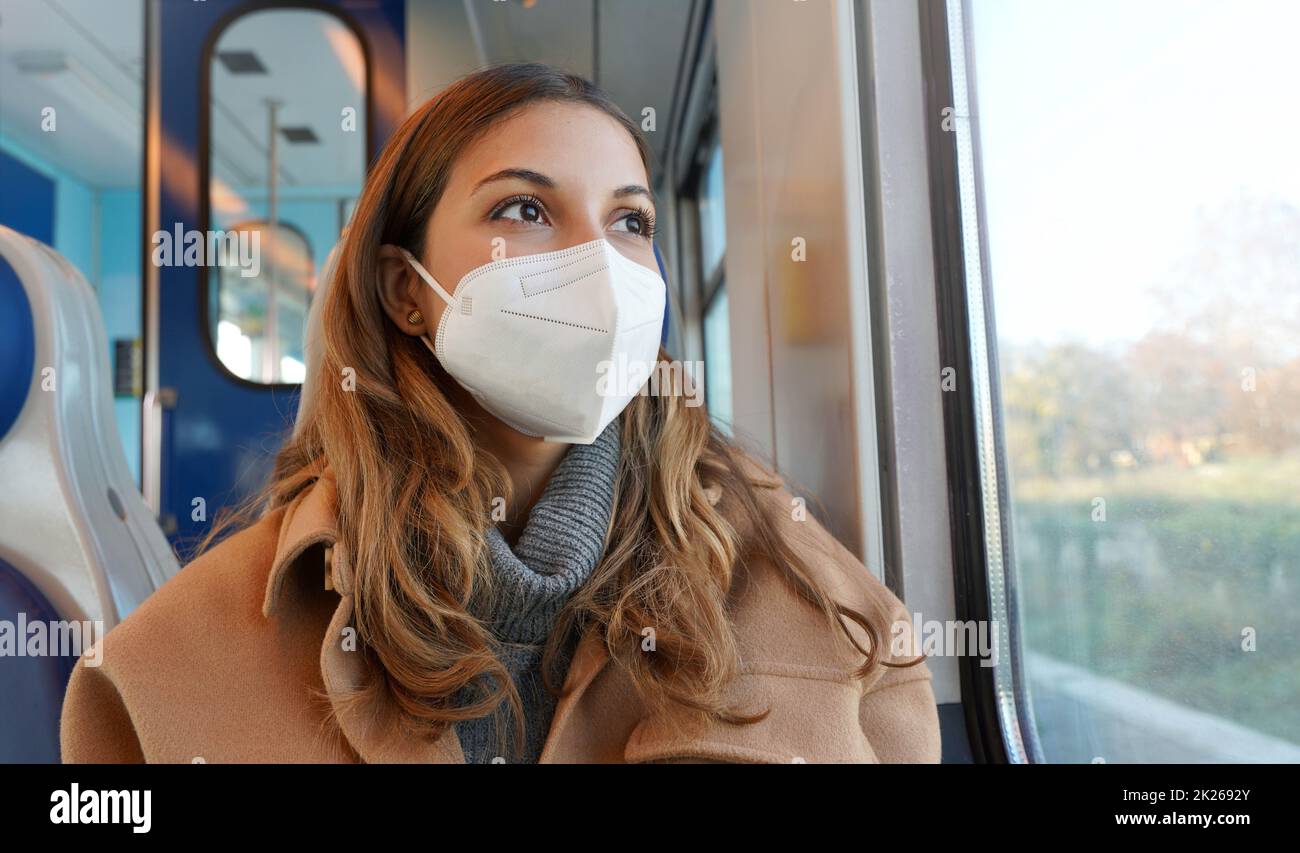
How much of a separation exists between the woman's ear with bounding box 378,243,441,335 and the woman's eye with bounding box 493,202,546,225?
6.5 inches

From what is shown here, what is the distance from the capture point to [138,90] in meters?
5.12

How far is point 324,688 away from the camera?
101 cm

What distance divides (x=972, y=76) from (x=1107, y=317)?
459 millimetres

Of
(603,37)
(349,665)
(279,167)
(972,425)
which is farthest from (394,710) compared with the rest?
(279,167)

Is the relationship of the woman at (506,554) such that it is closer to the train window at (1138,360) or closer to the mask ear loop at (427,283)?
the mask ear loop at (427,283)

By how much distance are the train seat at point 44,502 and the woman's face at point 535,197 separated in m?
0.59

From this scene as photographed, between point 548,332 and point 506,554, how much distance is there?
0.29 metres

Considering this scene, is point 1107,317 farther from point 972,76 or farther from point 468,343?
point 468,343

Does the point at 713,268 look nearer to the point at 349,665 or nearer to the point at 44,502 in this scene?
the point at 44,502

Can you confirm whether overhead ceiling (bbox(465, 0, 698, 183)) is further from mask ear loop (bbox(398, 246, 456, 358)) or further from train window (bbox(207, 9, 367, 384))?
mask ear loop (bbox(398, 246, 456, 358))

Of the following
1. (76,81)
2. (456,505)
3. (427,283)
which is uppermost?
(76,81)

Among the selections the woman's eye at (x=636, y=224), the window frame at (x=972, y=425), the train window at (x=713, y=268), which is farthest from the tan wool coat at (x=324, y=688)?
the train window at (x=713, y=268)

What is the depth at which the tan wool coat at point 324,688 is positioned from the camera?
97cm

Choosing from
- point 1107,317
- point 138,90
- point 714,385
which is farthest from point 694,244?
point 1107,317
